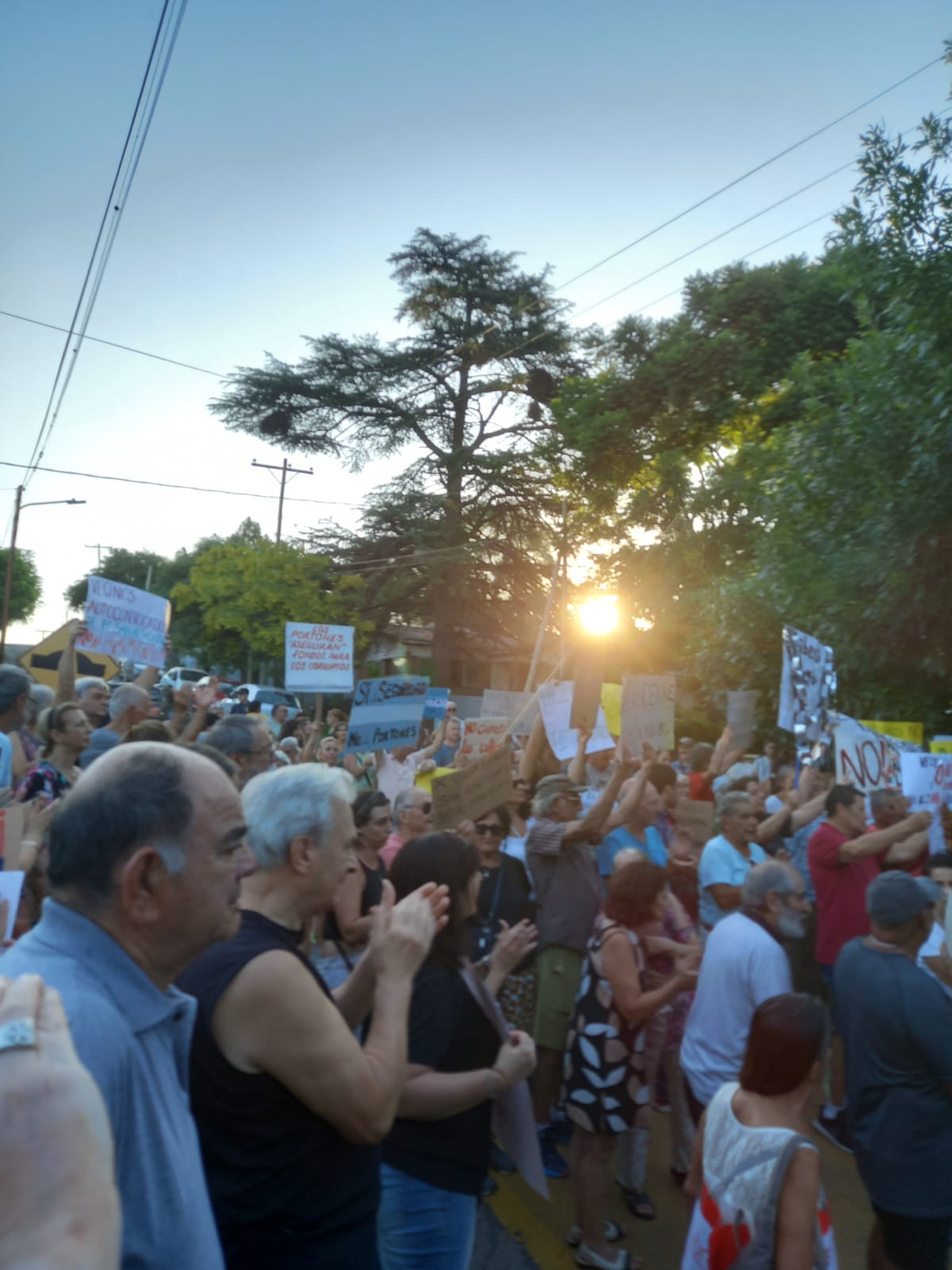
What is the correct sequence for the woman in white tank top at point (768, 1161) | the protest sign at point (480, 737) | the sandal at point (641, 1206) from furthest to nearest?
the protest sign at point (480, 737)
the sandal at point (641, 1206)
the woman in white tank top at point (768, 1161)

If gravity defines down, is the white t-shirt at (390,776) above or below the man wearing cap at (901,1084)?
above

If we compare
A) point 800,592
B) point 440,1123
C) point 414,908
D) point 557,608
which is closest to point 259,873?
point 414,908

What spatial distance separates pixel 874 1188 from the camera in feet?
11.5

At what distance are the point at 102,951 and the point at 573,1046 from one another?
3.28 metres

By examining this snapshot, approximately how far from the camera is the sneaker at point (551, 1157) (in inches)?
209

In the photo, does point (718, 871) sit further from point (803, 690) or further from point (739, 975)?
point (803, 690)

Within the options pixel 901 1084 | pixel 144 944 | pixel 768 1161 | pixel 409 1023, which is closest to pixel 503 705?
pixel 901 1084

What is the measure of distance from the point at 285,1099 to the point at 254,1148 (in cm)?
12

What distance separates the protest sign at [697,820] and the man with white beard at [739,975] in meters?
2.58

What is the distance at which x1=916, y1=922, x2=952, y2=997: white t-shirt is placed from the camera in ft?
12.9

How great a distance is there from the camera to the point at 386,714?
7043 mm

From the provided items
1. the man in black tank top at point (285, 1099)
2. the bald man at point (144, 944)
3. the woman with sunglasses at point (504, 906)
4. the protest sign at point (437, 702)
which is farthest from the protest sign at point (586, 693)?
the protest sign at point (437, 702)

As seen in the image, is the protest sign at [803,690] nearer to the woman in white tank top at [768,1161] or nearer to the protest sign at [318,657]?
the protest sign at [318,657]

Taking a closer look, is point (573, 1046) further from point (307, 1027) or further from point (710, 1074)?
point (307, 1027)
